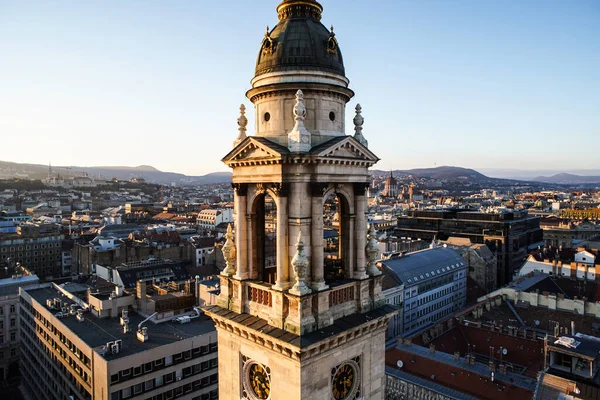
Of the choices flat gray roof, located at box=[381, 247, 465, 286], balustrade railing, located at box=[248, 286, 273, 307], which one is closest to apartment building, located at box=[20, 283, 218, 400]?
balustrade railing, located at box=[248, 286, 273, 307]

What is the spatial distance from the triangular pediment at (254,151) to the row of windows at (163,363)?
82.6 ft

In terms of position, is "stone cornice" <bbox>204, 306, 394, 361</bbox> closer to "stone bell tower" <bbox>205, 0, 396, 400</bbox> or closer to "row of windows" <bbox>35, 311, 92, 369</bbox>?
"stone bell tower" <bbox>205, 0, 396, 400</bbox>

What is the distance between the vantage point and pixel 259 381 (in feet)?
50.6

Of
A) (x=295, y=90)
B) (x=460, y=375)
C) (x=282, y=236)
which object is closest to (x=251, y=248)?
(x=282, y=236)

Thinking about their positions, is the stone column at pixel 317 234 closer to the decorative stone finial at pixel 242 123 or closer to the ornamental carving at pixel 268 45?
the decorative stone finial at pixel 242 123

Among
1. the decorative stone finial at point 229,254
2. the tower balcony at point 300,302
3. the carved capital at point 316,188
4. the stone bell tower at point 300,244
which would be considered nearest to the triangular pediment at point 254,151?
the stone bell tower at point 300,244

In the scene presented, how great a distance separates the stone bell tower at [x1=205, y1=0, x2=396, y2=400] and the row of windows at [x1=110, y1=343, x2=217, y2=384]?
21.2 metres

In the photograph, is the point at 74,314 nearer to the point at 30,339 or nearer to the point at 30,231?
the point at 30,339

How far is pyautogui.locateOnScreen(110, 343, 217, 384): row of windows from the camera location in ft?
111

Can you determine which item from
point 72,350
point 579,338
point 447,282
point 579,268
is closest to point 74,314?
point 72,350

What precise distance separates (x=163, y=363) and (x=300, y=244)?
27.6 m

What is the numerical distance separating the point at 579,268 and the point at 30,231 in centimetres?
11681

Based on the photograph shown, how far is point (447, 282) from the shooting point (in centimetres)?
7731

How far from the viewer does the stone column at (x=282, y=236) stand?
1473 centimetres
